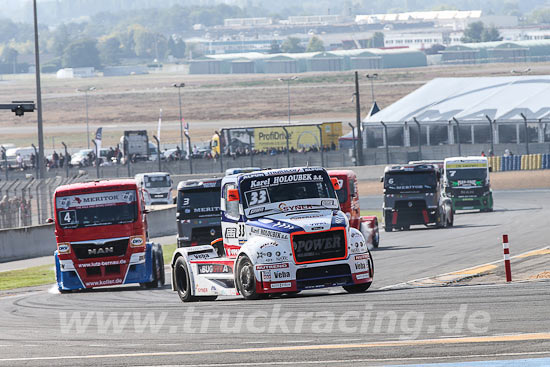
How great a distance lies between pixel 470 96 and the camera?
83188mm

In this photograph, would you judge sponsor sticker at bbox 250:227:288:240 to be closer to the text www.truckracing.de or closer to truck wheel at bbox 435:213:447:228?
the text www.truckracing.de

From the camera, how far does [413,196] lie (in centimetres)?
3784

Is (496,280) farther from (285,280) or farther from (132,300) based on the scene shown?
(132,300)

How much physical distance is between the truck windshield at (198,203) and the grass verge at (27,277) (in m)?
4.01

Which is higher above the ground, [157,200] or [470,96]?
[470,96]

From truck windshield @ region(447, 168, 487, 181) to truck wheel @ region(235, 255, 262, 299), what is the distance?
29221 mm

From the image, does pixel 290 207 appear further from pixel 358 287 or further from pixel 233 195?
pixel 358 287

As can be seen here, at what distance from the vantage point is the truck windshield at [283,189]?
17.7 meters

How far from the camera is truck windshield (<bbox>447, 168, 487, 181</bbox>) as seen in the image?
4522 centimetres

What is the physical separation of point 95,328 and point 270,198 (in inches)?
161

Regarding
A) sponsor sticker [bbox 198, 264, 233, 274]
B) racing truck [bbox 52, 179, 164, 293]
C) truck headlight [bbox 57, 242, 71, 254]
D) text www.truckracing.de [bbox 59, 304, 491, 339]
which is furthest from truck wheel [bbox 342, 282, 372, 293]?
truck headlight [bbox 57, 242, 71, 254]

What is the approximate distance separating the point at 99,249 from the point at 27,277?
747 centimetres

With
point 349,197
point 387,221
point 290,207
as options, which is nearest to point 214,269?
point 290,207

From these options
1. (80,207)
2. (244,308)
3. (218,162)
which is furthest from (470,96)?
(244,308)
